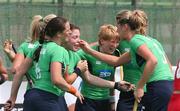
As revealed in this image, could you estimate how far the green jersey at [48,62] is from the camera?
626 cm

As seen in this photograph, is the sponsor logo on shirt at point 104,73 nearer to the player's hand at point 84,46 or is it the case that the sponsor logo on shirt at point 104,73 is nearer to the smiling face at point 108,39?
the smiling face at point 108,39

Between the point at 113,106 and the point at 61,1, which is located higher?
the point at 61,1

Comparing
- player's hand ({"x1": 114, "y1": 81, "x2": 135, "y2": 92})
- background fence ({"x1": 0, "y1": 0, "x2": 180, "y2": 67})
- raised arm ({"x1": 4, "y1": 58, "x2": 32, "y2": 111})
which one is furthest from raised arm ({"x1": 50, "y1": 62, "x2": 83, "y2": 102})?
background fence ({"x1": 0, "y1": 0, "x2": 180, "y2": 67})

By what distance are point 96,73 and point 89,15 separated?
3.26 m

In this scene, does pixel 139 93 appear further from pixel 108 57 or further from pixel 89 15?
pixel 89 15

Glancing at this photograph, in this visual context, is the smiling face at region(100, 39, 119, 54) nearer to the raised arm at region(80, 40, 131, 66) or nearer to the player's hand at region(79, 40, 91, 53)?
the raised arm at region(80, 40, 131, 66)

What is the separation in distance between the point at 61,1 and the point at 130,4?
1126 mm

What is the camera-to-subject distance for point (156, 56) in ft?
22.2

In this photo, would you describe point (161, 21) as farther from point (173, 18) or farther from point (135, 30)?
point (135, 30)

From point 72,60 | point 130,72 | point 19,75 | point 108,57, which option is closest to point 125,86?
point 130,72

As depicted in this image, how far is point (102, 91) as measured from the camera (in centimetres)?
755

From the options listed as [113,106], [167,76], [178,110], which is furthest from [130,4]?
[178,110]

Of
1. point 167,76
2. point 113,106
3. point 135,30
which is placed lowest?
point 113,106

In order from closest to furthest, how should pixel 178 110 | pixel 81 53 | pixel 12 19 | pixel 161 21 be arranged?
pixel 178 110
pixel 81 53
pixel 12 19
pixel 161 21
